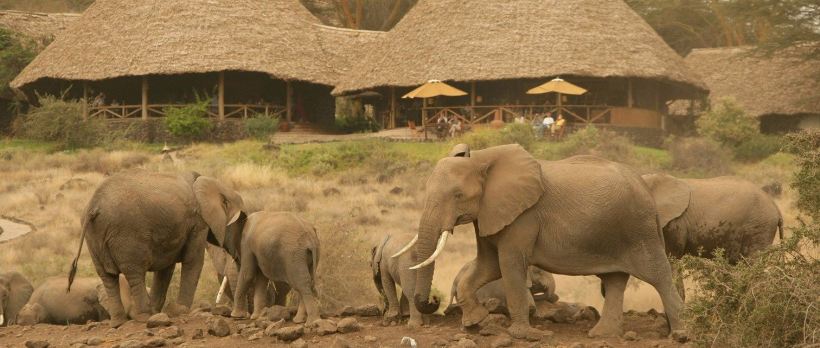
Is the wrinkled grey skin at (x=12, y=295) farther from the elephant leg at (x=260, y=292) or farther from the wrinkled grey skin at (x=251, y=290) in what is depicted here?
the elephant leg at (x=260, y=292)

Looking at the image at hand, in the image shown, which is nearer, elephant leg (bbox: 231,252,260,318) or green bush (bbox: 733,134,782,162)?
elephant leg (bbox: 231,252,260,318)

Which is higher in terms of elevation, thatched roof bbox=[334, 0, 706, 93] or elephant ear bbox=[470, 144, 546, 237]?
thatched roof bbox=[334, 0, 706, 93]

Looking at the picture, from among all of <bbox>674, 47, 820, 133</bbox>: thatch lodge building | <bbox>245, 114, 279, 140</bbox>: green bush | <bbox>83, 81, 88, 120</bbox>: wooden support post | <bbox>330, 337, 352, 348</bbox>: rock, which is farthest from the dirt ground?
<bbox>674, 47, 820, 133</bbox>: thatch lodge building

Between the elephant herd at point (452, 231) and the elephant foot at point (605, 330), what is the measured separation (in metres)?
0.01

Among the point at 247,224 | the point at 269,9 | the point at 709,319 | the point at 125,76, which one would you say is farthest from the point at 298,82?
the point at 709,319

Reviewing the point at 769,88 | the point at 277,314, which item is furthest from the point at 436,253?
the point at 769,88

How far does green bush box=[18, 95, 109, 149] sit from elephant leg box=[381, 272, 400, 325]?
92.5ft

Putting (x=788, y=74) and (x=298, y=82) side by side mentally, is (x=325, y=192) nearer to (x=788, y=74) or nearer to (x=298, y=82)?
(x=298, y=82)

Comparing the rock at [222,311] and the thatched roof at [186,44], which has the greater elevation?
the thatched roof at [186,44]

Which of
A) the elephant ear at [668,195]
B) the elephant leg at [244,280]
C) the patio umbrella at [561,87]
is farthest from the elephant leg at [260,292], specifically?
the patio umbrella at [561,87]

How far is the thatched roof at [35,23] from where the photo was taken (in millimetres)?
47156

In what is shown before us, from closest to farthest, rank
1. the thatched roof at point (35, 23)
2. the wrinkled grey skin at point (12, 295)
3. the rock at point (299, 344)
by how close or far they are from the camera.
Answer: the rock at point (299, 344), the wrinkled grey skin at point (12, 295), the thatched roof at point (35, 23)

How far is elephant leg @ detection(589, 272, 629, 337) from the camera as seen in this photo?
32.7 ft

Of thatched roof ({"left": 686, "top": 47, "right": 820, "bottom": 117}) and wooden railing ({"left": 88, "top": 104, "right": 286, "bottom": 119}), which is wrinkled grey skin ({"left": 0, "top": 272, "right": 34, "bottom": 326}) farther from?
thatched roof ({"left": 686, "top": 47, "right": 820, "bottom": 117})
